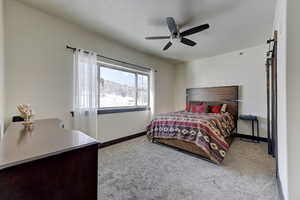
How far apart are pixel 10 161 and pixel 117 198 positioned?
130cm

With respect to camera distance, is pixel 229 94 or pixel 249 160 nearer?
pixel 249 160

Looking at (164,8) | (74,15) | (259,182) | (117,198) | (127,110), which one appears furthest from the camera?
(127,110)

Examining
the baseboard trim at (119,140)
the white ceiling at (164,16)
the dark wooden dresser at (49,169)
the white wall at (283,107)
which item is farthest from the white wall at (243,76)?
the dark wooden dresser at (49,169)

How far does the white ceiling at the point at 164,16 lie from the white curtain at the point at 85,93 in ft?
2.27

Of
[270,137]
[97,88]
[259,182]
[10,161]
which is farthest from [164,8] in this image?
[270,137]

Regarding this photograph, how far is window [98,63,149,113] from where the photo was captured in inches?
137

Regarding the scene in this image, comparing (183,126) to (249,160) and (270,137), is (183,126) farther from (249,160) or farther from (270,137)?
(270,137)

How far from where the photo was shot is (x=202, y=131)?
2.63 meters

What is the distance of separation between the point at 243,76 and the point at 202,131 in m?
2.60

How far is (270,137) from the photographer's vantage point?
115 inches

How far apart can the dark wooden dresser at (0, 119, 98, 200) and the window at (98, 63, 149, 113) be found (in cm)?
244

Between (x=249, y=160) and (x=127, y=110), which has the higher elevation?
(x=127, y=110)

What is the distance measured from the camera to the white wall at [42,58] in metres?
2.15

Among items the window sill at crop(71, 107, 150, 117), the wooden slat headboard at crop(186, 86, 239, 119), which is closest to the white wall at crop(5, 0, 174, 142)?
the window sill at crop(71, 107, 150, 117)
